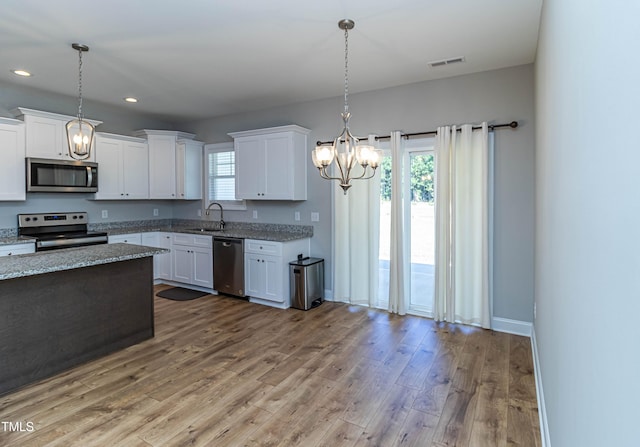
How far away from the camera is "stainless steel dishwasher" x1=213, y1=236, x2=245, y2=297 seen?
15.9 ft

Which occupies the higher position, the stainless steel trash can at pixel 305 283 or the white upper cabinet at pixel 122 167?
the white upper cabinet at pixel 122 167

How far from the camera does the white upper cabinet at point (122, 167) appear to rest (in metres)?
5.17

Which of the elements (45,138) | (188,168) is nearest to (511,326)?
(188,168)

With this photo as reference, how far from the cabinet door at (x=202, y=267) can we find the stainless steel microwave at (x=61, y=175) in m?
1.69

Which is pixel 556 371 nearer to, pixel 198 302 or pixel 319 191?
pixel 319 191

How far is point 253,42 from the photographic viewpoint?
124 inches

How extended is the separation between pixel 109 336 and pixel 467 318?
358cm

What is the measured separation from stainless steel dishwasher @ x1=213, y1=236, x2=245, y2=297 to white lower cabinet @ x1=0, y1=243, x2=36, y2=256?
2.11 metres

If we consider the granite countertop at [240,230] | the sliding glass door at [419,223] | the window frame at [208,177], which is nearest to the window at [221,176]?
the window frame at [208,177]

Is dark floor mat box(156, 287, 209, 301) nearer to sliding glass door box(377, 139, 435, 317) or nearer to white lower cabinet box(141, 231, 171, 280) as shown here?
white lower cabinet box(141, 231, 171, 280)

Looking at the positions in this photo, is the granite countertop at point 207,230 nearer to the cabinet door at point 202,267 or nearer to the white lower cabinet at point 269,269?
the white lower cabinet at point 269,269

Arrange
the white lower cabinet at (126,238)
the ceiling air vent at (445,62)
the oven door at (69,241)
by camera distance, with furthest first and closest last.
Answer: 1. the white lower cabinet at (126,238)
2. the oven door at (69,241)
3. the ceiling air vent at (445,62)

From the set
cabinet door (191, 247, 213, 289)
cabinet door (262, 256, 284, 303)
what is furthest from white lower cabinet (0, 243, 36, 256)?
cabinet door (262, 256, 284, 303)

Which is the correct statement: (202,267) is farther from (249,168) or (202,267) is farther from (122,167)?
(122,167)
